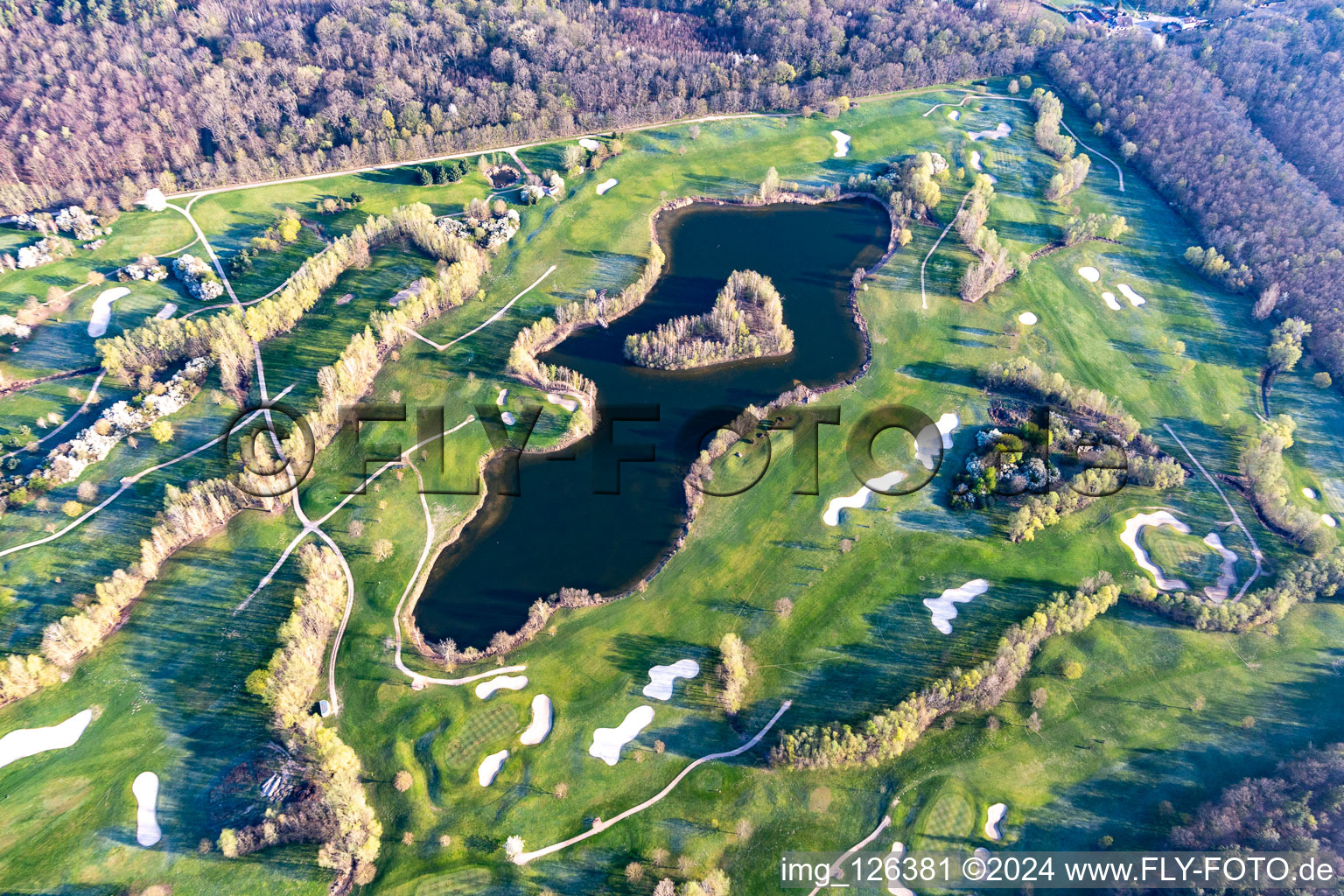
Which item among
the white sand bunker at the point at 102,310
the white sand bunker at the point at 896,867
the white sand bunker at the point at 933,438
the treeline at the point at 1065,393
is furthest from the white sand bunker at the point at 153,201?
the white sand bunker at the point at 896,867

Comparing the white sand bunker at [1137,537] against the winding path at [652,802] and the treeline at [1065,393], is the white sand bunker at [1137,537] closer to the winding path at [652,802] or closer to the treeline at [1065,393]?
the treeline at [1065,393]

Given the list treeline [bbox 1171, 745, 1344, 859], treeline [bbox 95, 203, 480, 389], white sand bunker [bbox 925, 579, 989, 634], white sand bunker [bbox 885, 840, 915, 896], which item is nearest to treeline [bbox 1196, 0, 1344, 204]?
white sand bunker [bbox 925, 579, 989, 634]

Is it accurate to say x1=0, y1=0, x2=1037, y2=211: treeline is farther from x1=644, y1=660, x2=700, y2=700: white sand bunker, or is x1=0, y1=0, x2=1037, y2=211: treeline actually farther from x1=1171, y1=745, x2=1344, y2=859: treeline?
x1=1171, y1=745, x2=1344, y2=859: treeline

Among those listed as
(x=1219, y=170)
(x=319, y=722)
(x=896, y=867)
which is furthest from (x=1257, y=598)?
(x=319, y=722)

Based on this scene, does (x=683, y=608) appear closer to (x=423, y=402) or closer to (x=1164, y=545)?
(x=423, y=402)

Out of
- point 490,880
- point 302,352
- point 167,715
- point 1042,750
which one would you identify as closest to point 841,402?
point 1042,750

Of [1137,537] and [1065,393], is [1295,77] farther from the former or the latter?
[1137,537]

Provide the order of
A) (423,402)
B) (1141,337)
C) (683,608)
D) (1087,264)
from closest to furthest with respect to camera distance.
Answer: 1. (683,608)
2. (423,402)
3. (1141,337)
4. (1087,264)
